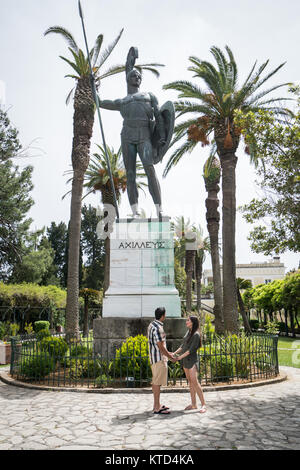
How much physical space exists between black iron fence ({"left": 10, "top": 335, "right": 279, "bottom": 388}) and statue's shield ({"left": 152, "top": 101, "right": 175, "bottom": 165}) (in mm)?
4478

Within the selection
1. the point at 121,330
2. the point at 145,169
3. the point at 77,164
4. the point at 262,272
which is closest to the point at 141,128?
the point at 145,169

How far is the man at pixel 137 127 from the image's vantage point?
29.3 feet

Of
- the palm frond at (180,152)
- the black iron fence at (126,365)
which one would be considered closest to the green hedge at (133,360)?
the black iron fence at (126,365)

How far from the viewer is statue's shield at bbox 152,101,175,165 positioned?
8.87 m

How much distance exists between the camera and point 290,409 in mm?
5348

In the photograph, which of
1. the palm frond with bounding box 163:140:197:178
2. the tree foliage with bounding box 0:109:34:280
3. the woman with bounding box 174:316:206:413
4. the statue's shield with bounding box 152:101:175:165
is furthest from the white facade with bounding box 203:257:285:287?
the woman with bounding box 174:316:206:413

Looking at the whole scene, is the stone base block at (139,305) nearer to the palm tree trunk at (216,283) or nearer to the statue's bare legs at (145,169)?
the statue's bare legs at (145,169)

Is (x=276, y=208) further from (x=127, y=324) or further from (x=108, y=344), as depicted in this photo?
(x=108, y=344)

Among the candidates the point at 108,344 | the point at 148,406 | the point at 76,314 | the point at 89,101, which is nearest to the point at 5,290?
the point at 76,314

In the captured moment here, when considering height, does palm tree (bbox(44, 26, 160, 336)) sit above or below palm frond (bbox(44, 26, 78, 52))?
below

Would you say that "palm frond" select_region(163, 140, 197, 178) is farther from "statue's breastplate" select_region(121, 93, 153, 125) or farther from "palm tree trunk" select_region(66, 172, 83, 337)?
"statue's breastplate" select_region(121, 93, 153, 125)

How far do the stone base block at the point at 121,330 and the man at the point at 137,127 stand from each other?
2474 mm

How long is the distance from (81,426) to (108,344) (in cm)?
329

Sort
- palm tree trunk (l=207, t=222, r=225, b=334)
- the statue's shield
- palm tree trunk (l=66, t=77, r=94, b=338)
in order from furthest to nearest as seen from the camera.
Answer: palm tree trunk (l=207, t=222, r=225, b=334), palm tree trunk (l=66, t=77, r=94, b=338), the statue's shield
